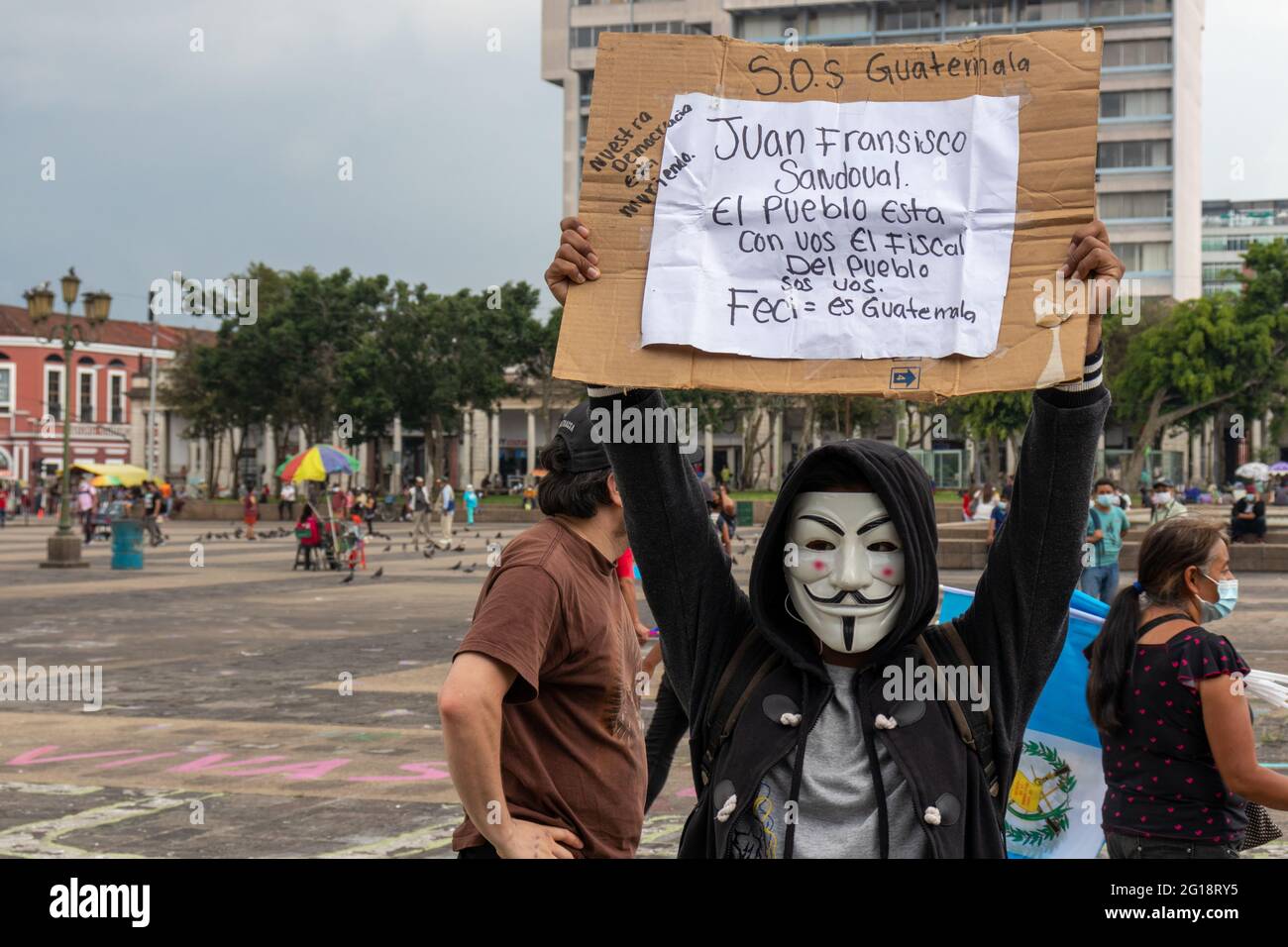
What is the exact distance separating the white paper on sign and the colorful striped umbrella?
23.7 metres

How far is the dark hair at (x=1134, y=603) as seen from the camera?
358 centimetres

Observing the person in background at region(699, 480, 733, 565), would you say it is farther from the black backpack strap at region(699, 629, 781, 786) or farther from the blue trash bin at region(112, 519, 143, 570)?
the blue trash bin at region(112, 519, 143, 570)

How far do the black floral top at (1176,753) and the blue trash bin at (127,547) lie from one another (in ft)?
81.4

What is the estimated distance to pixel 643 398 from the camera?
2.47m

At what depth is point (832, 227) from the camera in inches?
92.7

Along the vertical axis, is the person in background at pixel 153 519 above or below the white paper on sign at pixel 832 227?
below

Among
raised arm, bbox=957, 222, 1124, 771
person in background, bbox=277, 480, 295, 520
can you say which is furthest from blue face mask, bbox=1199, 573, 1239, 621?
person in background, bbox=277, 480, 295, 520

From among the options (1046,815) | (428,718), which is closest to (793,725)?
(1046,815)

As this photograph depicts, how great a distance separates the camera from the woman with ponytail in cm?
336

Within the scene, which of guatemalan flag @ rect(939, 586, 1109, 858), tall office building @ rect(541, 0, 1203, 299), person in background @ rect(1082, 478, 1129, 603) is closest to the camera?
guatemalan flag @ rect(939, 586, 1109, 858)

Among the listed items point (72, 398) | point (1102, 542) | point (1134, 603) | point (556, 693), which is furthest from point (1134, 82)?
point (556, 693)

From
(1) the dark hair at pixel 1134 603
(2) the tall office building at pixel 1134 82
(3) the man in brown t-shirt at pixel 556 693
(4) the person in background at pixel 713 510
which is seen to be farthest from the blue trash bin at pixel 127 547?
(2) the tall office building at pixel 1134 82

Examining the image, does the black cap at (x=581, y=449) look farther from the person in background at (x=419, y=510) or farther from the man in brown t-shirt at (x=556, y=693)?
the person in background at (x=419, y=510)
